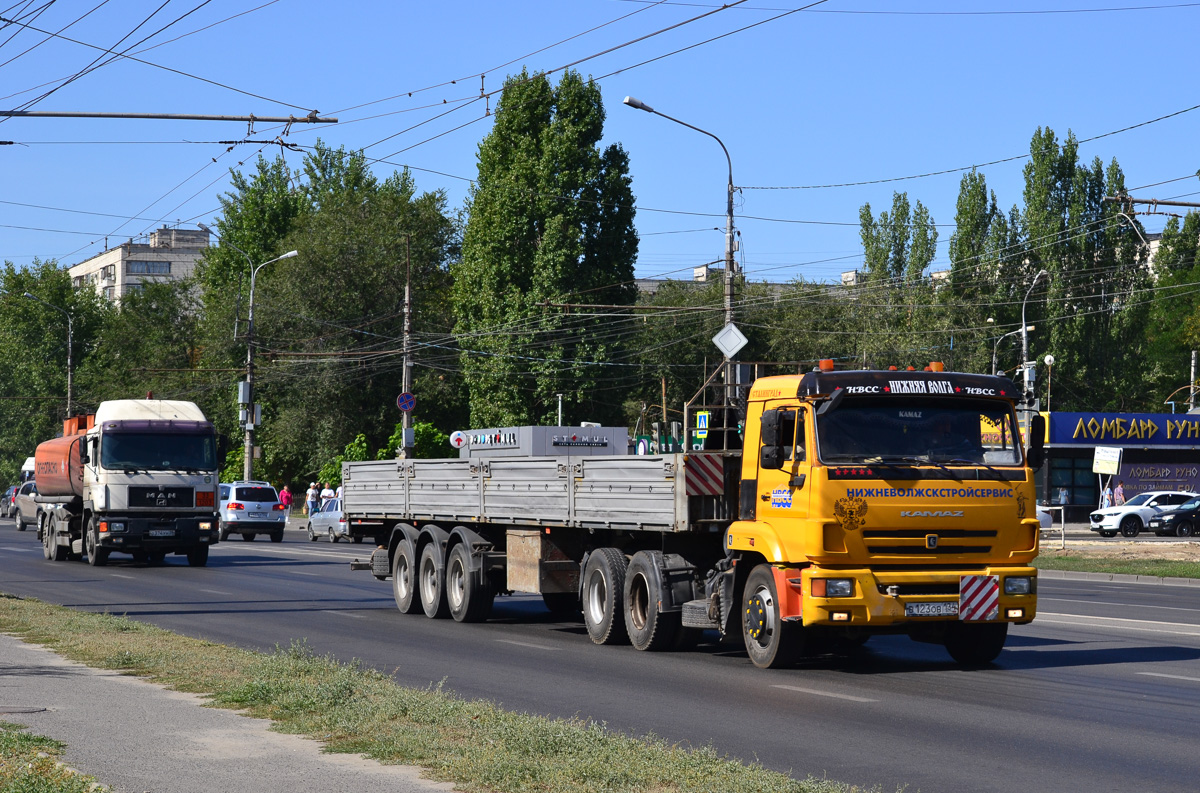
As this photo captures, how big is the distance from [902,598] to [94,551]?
22678 millimetres

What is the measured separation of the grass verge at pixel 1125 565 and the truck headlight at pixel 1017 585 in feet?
51.7

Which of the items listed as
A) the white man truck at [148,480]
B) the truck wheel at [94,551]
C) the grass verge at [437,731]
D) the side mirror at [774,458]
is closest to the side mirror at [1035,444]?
the side mirror at [774,458]

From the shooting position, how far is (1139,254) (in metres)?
70.7

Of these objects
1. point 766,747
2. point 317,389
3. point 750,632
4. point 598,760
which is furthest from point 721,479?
point 317,389

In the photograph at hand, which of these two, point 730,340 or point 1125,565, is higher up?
point 730,340

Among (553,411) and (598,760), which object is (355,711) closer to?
(598,760)

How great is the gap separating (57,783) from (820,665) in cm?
835

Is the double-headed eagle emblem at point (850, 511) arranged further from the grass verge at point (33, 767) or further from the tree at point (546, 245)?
the tree at point (546, 245)

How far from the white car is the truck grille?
32174 millimetres

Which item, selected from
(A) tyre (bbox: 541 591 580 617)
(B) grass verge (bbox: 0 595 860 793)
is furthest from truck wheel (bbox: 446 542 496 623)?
(B) grass verge (bbox: 0 595 860 793)

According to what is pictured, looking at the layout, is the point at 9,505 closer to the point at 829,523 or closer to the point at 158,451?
the point at 158,451

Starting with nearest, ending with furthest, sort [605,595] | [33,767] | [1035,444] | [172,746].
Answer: [33,767], [172,746], [1035,444], [605,595]

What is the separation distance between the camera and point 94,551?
3042 cm

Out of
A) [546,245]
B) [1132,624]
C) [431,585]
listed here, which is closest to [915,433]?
[1132,624]
